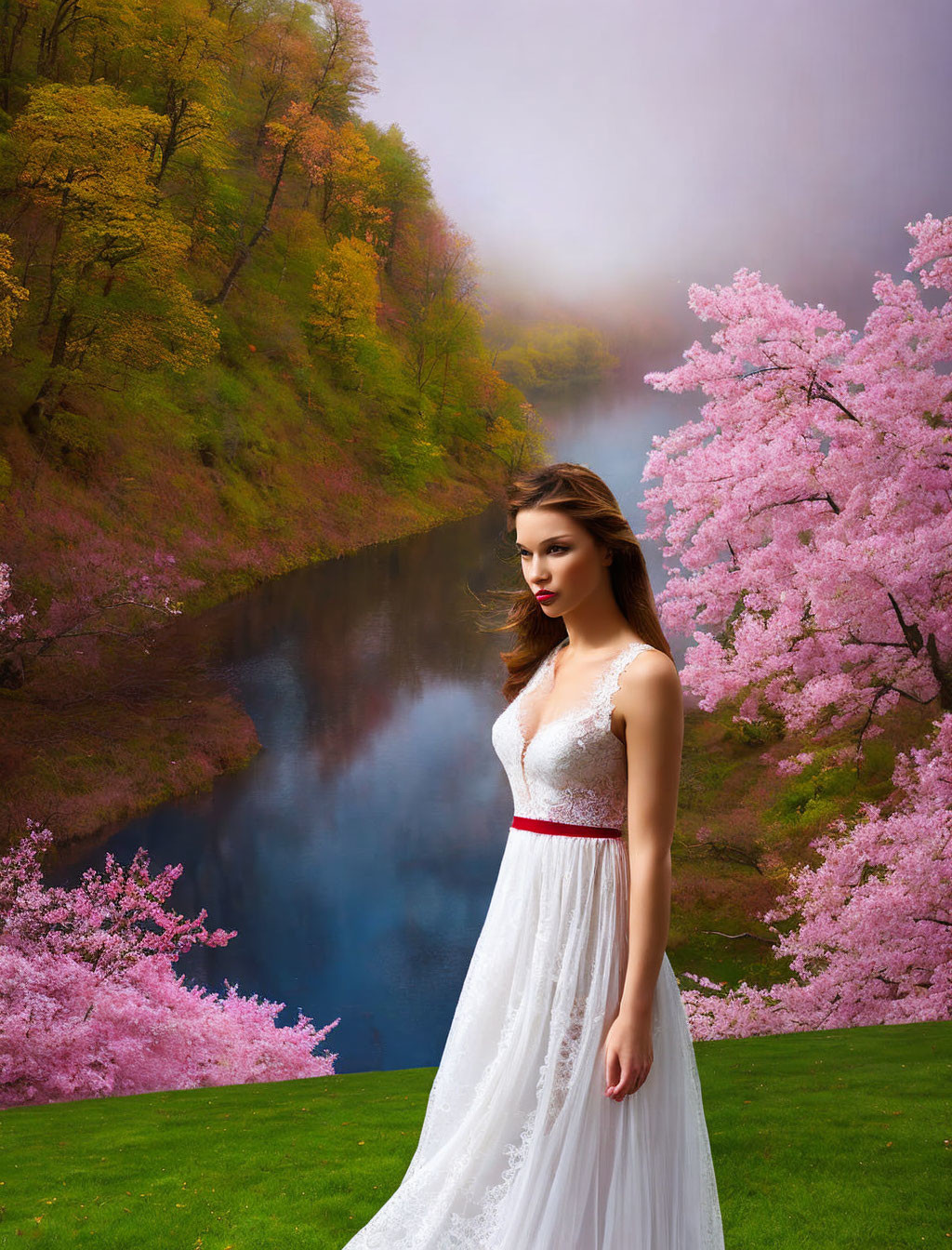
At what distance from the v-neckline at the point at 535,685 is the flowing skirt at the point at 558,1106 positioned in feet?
0.40

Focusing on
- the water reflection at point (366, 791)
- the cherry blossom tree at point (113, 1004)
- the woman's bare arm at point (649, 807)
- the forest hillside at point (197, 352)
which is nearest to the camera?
the woman's bare arm at point (649, 807)

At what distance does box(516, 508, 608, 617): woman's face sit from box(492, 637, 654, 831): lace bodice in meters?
0.11

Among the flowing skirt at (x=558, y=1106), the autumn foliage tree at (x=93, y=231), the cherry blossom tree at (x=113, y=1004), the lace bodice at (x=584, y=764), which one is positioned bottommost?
the cherry blossom tree at (x=113, y=1004)

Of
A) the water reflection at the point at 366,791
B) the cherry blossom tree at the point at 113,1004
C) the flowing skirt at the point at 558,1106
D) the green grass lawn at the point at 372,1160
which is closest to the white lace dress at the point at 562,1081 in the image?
the flowing skirt at the point at 558,1106

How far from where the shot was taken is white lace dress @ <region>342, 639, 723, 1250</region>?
1.31 metres

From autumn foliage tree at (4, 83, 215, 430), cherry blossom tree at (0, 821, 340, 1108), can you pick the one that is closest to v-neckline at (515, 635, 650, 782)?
cherry blossom tree at (0, 821, 340, 1108)

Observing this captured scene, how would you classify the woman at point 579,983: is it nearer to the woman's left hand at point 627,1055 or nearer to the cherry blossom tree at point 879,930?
the woman's left hand at point 627,1055

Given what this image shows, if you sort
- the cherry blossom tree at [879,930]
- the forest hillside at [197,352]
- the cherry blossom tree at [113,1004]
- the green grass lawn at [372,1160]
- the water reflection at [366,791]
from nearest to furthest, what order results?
the green grass lawn at [372,1160]
the cherry blossom tree at [879,930]
the cherry blossom tree at [113,1004]
the water reflection at [366,791]
the forest hillside at [197,352]

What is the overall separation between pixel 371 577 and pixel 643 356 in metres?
3.32

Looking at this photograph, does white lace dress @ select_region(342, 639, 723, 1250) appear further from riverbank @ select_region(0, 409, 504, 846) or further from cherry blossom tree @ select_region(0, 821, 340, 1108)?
riverbank @ select_region(0, 409, 504, 846)

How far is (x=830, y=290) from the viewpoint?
28.4ft

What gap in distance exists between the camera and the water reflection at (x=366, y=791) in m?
6.79

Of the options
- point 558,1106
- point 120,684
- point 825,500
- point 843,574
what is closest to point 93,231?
point 120,684

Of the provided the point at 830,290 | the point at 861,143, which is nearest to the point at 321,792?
the point at 830,290
